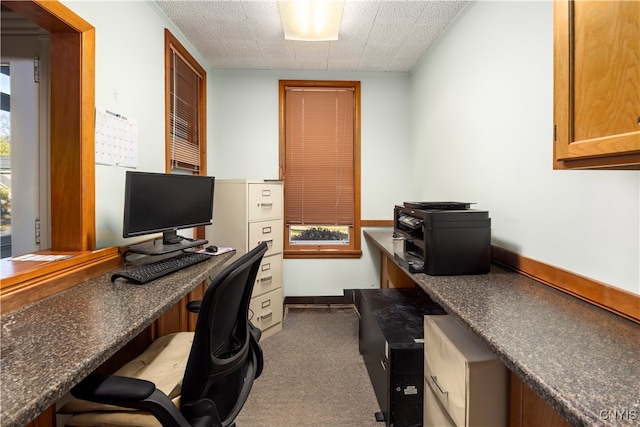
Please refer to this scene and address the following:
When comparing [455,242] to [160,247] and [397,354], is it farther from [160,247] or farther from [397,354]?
[160,247]

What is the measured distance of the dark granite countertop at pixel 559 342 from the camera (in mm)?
651

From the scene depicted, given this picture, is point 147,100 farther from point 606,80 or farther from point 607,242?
point 607,242

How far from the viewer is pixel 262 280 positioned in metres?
2.81

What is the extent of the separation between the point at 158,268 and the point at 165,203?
44 centimetres

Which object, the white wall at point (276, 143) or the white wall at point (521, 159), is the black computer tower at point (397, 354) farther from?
the white wall at point (276, 143)

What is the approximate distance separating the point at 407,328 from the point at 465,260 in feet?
1.70

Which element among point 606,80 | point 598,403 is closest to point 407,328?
point 598,403

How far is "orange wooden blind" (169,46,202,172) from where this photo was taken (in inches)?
100

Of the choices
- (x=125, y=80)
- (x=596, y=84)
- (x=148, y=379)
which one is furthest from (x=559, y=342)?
(x=125, y=80)

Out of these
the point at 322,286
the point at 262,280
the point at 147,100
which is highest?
the point at 147,100

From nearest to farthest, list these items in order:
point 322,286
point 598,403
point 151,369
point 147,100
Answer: point 598,403
point 151,369
point 147,100
point 322,286

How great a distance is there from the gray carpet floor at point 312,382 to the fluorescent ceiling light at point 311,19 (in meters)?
2.62

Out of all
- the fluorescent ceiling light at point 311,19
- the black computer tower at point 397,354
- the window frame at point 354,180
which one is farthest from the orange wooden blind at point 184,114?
the black computer tower at point 397,354

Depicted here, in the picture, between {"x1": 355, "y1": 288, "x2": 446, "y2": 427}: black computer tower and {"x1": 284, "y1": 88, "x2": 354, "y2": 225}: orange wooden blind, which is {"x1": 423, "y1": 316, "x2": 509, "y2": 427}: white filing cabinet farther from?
{"x1": 284, "y1": 88, "x2": 354, "y2": 225}: orange wooden blind
